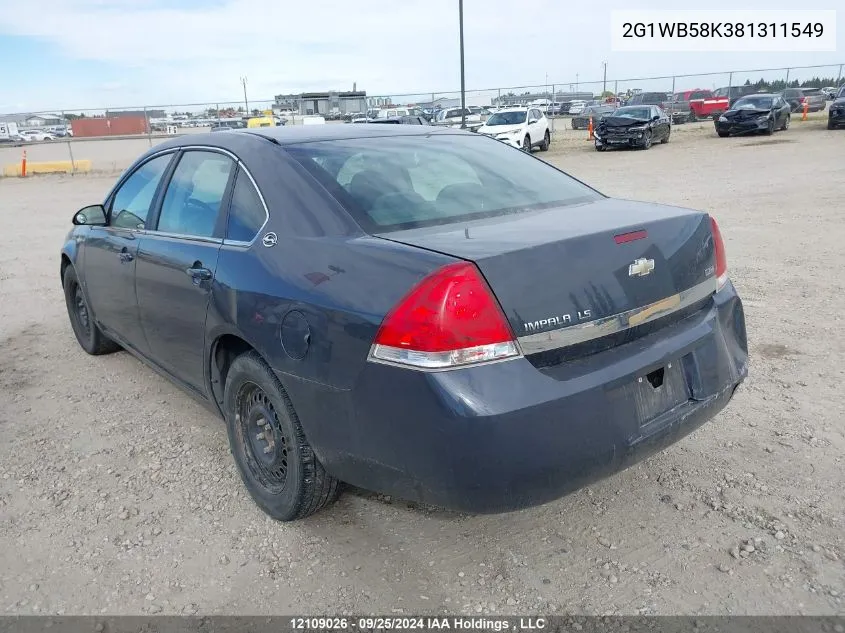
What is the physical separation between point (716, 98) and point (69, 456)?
39.6m

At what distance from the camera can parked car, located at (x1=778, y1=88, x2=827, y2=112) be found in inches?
1385

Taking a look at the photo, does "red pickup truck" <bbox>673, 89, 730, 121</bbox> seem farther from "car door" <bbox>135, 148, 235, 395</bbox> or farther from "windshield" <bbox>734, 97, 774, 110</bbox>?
"car door" <bbox>135, 148, 235, 395</bbox>

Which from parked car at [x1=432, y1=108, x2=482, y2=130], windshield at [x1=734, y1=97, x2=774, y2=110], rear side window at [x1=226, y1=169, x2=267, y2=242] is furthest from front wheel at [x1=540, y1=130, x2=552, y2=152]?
rear side window at [x1=226, y1=169, x2=267, y2=242]

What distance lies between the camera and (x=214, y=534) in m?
2.91

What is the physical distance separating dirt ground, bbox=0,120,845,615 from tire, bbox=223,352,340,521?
0.46 feet

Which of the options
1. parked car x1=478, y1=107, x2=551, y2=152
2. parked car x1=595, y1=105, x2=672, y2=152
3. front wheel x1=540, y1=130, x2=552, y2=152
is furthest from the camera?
front wheel x1=540, y1=130, x2=552, y2=152

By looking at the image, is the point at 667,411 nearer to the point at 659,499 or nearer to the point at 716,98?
the point at 659,499

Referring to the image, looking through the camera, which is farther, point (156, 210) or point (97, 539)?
point (156, 210)

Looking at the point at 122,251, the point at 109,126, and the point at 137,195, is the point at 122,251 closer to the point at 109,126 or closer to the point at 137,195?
the point at 137,195

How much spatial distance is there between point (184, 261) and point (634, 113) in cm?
2374

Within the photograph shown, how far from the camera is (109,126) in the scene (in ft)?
117

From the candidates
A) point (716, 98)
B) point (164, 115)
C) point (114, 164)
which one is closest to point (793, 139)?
point (716, 98)

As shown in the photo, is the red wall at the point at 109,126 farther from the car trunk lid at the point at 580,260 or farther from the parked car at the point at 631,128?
the car trunk lid at the point at 580,260

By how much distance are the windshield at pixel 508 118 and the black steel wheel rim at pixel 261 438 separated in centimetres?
2293
